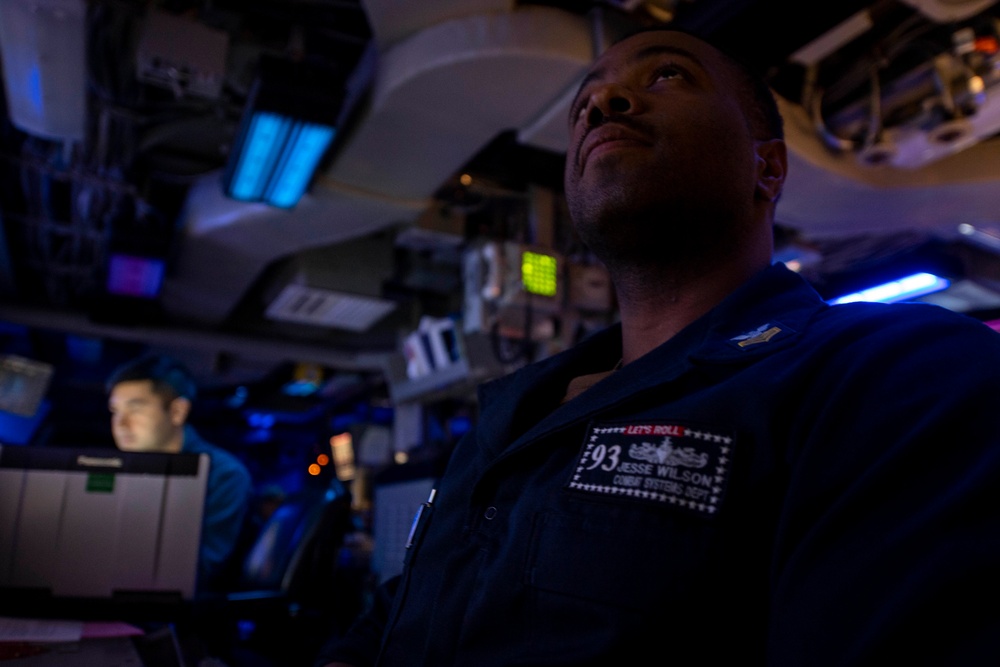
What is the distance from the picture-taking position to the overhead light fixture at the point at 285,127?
113 inches

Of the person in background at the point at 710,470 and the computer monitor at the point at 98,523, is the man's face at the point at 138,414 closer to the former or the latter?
the computer monitor at the point at 98,523

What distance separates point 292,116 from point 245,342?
161 inches

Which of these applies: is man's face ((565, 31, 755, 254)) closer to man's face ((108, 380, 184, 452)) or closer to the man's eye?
the man's eye

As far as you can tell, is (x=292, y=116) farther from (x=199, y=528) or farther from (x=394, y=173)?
(x=199, y=528)

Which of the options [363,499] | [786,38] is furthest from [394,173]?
[363,499]

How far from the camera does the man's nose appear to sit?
3.83 ft

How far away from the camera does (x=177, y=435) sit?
10.6ft

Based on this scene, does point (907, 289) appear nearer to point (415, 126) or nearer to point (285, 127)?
point (415, 126)

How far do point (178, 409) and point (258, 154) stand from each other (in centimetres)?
130

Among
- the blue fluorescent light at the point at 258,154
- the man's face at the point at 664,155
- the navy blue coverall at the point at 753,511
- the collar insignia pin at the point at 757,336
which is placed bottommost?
the navy blue coverall at the point at 753,511

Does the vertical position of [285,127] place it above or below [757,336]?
above

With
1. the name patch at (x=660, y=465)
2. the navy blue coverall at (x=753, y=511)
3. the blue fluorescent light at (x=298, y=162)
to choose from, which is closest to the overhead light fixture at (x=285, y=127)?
the blue fluorescent light at (x=298, y=162)

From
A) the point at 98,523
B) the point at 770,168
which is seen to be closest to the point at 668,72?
the point at 770,168

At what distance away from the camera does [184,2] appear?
3102 millimetres
